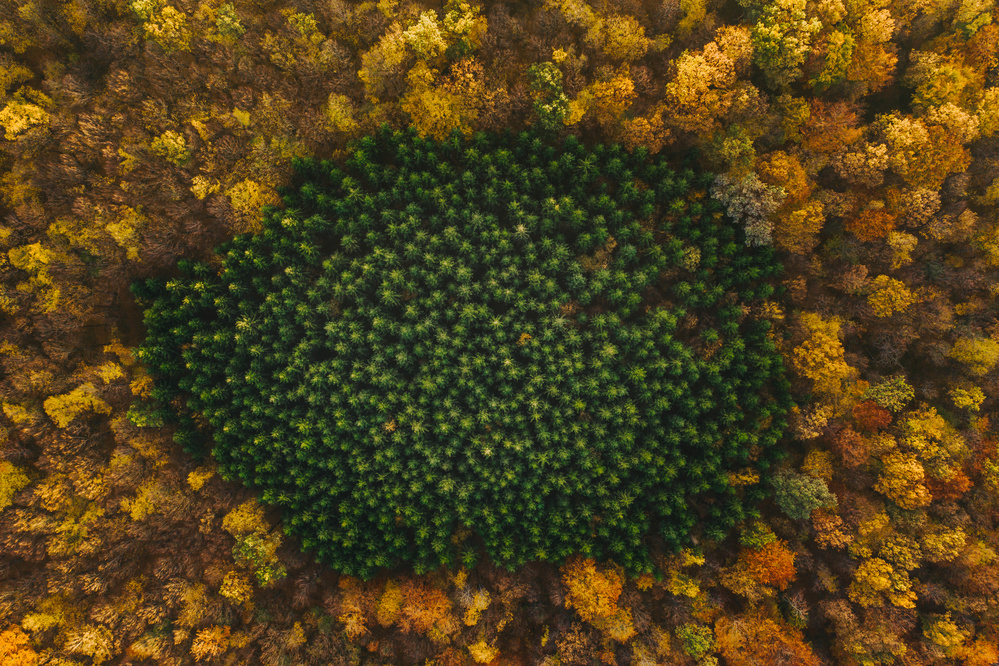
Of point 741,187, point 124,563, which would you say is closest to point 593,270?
point 741,187

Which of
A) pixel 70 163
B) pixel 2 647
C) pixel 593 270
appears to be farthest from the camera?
pixel 593 270

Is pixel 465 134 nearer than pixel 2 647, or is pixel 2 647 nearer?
pixel 2 647

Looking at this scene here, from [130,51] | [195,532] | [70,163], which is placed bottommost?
[195,532]

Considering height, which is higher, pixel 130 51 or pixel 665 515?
pixel 130 51

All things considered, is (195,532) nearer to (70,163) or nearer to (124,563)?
(124,563)

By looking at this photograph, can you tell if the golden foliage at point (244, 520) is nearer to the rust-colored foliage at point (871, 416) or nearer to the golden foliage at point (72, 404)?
the golden foliage at point (72, 404)

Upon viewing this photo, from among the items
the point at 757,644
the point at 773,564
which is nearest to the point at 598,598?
the point at 757,644

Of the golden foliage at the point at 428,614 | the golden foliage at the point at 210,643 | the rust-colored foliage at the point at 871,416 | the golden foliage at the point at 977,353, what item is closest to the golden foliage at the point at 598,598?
the golden foliage at the point at 428,614
